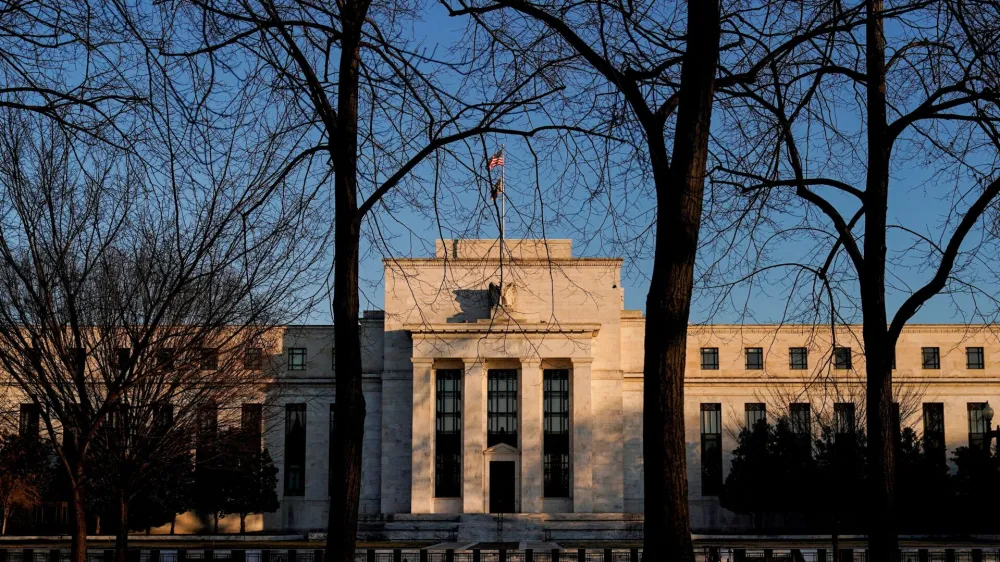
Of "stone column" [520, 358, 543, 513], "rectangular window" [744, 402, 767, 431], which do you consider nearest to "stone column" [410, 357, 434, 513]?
"stone column" [520, 358, 543, 513]

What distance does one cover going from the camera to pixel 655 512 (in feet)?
29.8

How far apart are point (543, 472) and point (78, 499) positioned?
134 ft


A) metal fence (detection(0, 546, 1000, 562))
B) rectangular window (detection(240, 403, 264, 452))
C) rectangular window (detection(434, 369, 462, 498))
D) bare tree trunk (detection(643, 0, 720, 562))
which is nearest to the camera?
bare tree trunk (detection(643, 0, 720, 562))

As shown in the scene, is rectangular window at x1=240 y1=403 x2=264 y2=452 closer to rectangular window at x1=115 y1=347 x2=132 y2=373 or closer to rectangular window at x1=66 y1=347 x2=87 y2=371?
rectangular window at x1=115 y1=347 x2=132 y2=373

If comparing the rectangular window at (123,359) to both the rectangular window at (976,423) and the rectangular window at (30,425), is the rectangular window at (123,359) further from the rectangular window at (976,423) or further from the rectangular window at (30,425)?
the rectangular window at (976,423)

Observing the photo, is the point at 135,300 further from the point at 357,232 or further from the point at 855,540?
the point at 855,540

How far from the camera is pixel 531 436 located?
5831cm

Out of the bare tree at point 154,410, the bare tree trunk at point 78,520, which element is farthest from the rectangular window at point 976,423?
the bare tree trunk at point 78,520

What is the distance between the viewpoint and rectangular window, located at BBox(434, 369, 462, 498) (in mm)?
59094

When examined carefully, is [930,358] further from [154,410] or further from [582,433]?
[154,410]

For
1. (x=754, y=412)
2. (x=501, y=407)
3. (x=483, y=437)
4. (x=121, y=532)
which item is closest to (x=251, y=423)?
(x=121, y=532)

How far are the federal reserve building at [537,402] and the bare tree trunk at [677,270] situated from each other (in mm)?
45919

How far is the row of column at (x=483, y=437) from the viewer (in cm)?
5781

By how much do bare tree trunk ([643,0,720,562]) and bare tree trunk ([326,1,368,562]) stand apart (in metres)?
3.08
